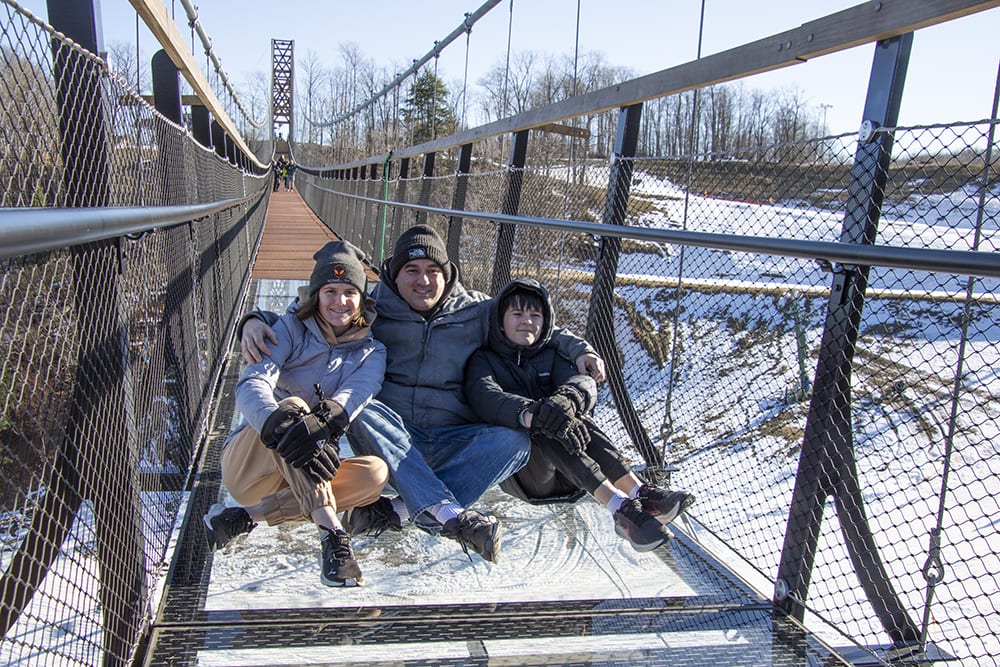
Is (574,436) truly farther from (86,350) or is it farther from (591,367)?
(86,350)

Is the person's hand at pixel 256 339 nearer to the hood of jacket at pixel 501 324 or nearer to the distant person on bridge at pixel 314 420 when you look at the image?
the distant person on bridge at pixel 314 420

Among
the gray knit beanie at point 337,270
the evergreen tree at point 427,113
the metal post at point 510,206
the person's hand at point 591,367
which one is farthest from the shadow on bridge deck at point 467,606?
the evergreen tree at point 427,113

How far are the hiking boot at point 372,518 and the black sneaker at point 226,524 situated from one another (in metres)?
0.28

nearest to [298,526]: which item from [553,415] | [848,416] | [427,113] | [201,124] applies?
[553,415]

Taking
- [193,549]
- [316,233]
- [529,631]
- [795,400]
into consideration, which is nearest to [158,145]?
[193,549]

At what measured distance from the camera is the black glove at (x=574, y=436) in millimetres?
2424

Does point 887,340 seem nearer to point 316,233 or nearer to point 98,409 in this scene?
point 316,233

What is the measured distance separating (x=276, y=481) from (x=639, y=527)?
1.04m

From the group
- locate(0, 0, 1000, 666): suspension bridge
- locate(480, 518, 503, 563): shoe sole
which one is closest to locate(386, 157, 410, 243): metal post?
locate(0, 0, 1000, 666): suspension bridge

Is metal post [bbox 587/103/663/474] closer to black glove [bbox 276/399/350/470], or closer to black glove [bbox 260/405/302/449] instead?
black glove [bbox 276/399/350/470]

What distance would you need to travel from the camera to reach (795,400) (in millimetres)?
9414

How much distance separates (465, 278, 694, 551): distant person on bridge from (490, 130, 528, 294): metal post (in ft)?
6.16

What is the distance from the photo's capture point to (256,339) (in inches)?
98.0

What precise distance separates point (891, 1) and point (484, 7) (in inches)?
257
